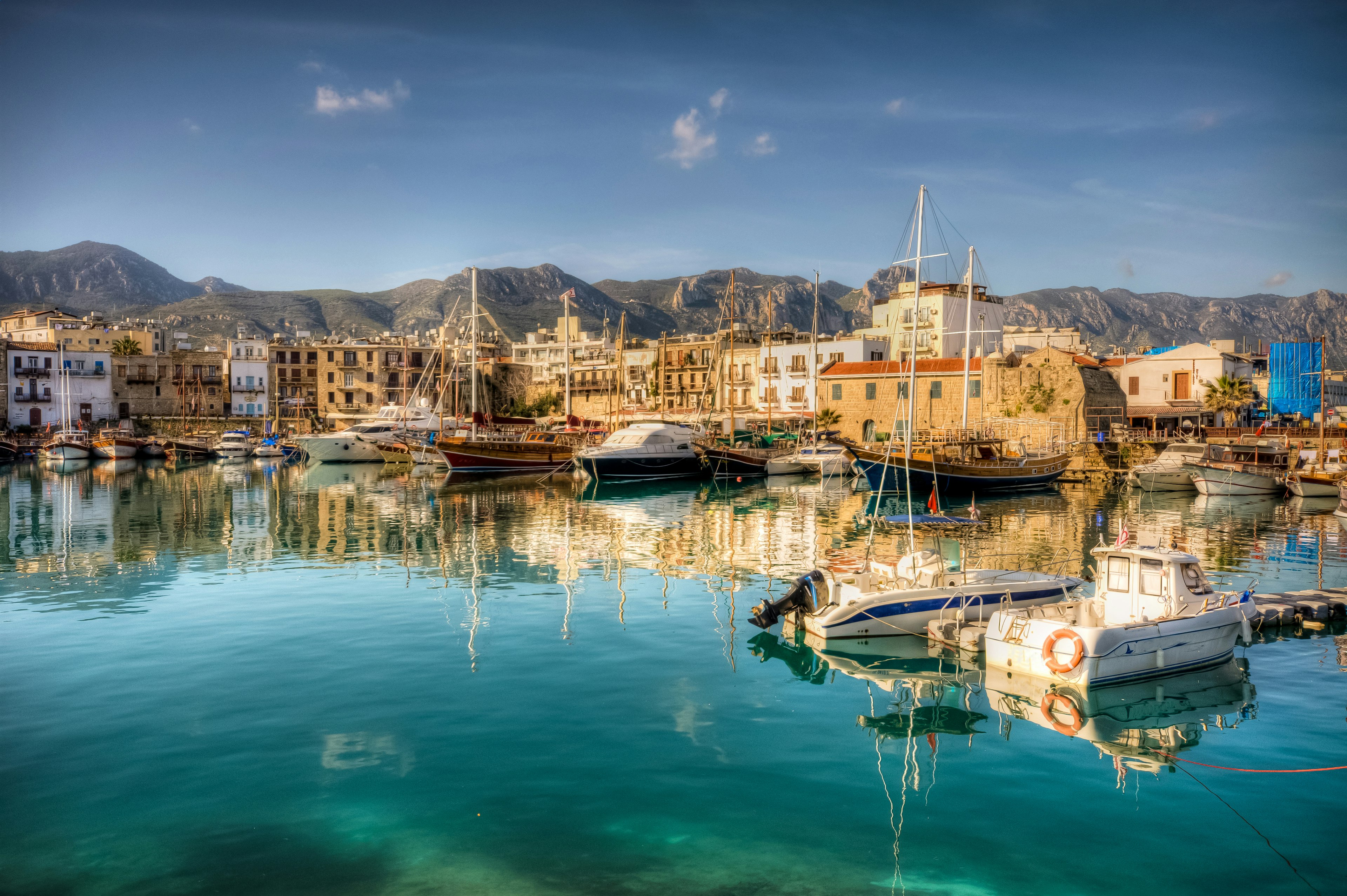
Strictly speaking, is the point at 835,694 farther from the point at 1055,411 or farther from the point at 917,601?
the point at 1055,411

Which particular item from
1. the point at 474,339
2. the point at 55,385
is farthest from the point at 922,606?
the point at 55,385

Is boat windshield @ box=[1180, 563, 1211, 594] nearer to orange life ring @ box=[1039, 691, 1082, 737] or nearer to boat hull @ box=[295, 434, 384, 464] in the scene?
orange life ring @ box=[1039, 691, 1082, 737]

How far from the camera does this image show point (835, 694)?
1416cm

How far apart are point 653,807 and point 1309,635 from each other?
14764 millimetres

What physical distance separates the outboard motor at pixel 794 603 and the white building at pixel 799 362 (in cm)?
6467

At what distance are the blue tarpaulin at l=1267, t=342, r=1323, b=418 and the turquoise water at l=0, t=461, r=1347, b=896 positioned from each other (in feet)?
209

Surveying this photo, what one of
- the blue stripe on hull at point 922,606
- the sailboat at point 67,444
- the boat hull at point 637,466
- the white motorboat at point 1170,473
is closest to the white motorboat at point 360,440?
the sailboat at point 67,444

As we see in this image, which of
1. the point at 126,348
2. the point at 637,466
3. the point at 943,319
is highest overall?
the point at 943,319

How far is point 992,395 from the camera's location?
7062 centimetres

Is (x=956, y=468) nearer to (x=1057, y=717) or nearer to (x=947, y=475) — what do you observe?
(x=947, y=475)

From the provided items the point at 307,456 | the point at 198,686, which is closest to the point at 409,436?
the point at 307,456

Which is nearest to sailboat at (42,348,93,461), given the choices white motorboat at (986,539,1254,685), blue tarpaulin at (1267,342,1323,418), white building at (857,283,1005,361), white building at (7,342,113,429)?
white building at (7,342,113,429)

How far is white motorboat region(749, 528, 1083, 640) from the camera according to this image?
55.1 ft

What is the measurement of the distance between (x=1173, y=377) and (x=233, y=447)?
7835 centimetres
